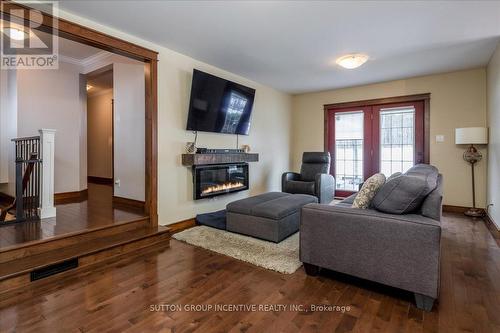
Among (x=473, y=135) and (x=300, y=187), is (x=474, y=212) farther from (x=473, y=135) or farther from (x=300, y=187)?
(x=300, y=187)

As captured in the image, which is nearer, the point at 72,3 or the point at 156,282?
the point at 156,282

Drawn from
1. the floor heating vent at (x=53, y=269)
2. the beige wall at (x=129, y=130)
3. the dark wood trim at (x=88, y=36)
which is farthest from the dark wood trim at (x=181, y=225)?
the dark wood trim at (x=88, y=36)

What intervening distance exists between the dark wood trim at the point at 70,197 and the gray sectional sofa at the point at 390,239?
172 inches

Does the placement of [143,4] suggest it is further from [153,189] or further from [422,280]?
[422,280]

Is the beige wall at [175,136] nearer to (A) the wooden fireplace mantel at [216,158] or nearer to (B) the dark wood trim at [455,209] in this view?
(A) the wooden fireplace mantel at [216,158]

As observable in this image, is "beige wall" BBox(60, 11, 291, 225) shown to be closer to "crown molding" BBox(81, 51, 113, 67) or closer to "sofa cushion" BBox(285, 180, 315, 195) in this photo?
"sofa cushion" BBox(285, 180, 315, 195)

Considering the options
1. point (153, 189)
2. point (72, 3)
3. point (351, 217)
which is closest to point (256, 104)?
point (153, 189)

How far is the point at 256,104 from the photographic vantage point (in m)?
5.34

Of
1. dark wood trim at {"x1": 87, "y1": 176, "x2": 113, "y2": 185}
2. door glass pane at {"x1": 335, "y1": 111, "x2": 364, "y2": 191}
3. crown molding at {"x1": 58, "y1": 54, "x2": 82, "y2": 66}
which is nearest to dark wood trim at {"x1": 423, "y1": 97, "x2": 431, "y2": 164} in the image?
door glass pane at {"x1": 335, "y1": 111, "x2": 364, "y2": 191}

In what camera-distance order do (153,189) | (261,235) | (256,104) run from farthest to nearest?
(256,104)
(153,189)
(261,235)

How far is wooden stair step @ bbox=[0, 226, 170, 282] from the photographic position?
2.10 meters

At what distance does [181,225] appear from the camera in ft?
12.3

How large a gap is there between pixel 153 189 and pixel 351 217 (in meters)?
2.43

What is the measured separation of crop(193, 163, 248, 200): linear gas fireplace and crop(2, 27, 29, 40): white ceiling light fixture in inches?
108
